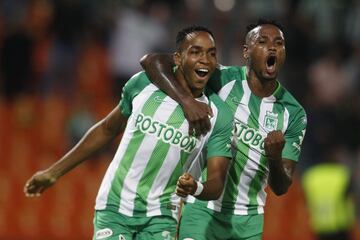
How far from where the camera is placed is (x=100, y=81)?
14.2 metres

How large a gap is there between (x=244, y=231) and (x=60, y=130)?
595 cm

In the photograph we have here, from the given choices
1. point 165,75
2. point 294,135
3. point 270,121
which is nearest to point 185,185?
point 165,75

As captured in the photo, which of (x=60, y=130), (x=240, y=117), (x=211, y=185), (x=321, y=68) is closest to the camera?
(x=211, y=185)

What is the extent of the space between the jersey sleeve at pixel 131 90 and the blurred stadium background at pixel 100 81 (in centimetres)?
476

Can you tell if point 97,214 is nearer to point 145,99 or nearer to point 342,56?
point 145,99

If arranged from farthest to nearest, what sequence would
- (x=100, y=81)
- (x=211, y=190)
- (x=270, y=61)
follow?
(x=100, y=81)
(x=270, y=61)
(x=211, y=190)

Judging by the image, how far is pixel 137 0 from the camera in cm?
1420

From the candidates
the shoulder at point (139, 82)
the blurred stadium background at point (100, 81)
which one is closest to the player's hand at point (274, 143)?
the shoulder at point (139, 82)

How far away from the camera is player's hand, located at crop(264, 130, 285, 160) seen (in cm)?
692

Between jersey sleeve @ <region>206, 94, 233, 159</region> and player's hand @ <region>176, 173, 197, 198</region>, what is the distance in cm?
53

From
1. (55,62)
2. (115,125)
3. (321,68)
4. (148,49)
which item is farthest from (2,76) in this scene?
(115,125)

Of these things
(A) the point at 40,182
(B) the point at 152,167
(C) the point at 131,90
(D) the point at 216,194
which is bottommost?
(A) the point at 40,182

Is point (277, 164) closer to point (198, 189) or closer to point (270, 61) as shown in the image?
point (198, 189)

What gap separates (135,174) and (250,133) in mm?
818
